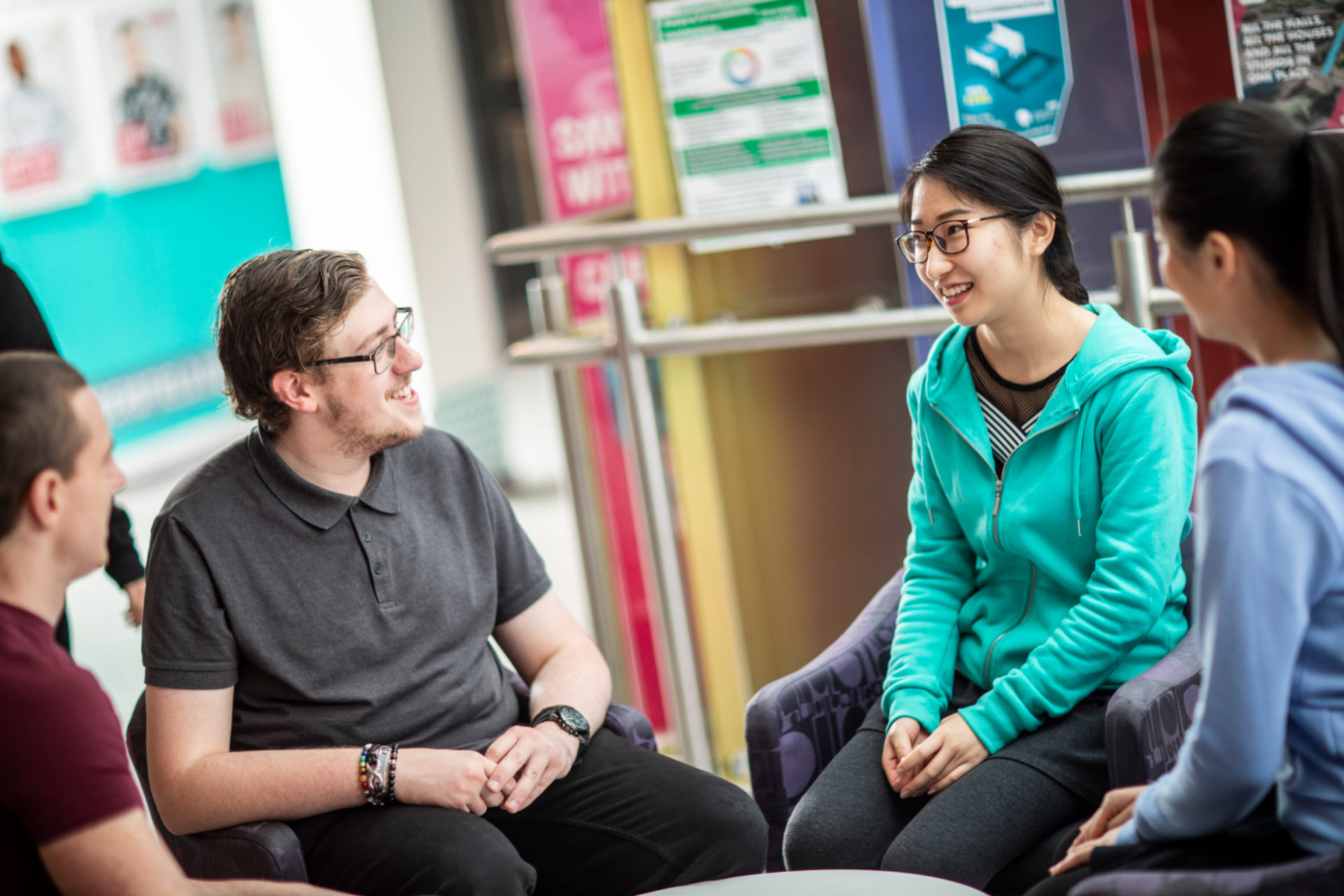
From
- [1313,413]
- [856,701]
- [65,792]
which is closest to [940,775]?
[856,701]

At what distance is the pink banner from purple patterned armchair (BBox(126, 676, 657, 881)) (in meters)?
1.65

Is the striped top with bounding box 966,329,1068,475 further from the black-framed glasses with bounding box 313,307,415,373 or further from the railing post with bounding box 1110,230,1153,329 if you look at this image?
the black-framed glasses with bounding box 313,307,415,373

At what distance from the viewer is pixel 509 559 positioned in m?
2.10

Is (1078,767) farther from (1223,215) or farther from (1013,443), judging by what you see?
(1223,215)

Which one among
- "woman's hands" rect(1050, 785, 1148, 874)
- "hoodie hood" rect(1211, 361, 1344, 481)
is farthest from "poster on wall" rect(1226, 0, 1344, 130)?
"woman's hands" rect(1050, 785, 1148, 874)

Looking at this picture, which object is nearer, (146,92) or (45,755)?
(45,755)

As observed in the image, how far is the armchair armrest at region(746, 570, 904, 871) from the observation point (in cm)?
199

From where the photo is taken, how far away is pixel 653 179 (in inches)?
116

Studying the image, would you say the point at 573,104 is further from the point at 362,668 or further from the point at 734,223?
the point at 362,668

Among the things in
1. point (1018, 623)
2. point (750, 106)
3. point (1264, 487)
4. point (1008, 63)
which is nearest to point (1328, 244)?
point (1264, 487)

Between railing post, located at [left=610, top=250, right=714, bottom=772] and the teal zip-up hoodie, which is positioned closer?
the teal zip-up hoodie

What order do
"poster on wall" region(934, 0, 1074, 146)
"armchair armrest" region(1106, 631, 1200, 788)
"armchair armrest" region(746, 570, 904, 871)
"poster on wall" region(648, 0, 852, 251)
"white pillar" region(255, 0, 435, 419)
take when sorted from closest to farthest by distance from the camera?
1. "armchair armrest" region(1106, 631, 1200, 788)
2. "armchair armrest" region(746, 570, 904, 871)
3. "poster on wall" region(934, 0, 1074, 146)
4. "poster on wall" region(648, 0, 852, 251)
5. "white pillar" region(255, 0, 435, 419)

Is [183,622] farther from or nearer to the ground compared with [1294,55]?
nearer to the ground

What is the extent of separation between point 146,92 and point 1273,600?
20.2 ft
